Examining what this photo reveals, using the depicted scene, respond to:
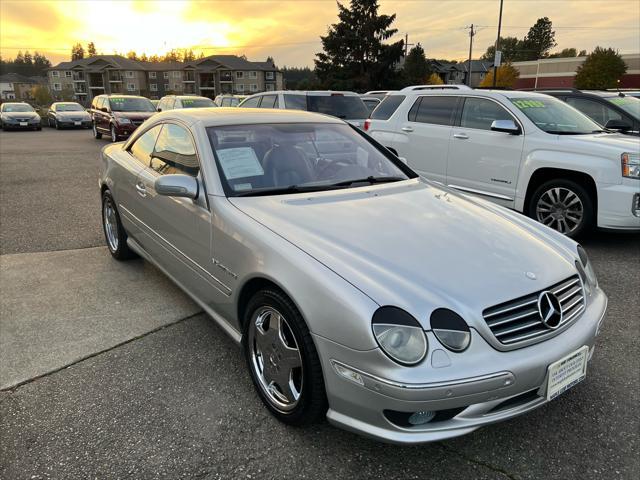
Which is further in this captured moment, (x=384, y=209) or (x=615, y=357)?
(x=615, y=357)

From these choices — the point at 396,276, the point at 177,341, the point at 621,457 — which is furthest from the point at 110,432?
the point at 621,457

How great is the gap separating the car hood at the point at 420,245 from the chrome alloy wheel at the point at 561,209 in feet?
9.41

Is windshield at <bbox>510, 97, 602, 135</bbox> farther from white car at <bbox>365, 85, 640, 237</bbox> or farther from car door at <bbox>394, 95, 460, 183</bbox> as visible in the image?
car door at <bbox>394, 95, 460, 183</bbox>

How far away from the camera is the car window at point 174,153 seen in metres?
3.33

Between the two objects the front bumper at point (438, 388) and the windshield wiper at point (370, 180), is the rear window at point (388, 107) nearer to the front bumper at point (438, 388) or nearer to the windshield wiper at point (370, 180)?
the windshield wiper at point (370, 180)

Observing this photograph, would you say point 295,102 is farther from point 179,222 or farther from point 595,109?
point 179,222

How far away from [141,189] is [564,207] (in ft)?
15.4

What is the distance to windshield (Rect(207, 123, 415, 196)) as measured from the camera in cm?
311

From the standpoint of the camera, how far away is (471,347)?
6.51ft

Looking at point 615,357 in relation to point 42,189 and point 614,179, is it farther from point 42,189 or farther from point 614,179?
point 42,189

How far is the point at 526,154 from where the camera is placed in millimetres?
5859

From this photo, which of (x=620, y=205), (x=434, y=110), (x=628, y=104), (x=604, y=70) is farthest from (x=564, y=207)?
(x=604, y=70)

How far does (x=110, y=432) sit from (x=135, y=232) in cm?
219

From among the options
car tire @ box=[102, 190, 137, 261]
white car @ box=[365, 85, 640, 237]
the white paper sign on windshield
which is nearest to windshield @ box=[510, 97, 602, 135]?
white car @ box=[365, 85, 640, 237]
